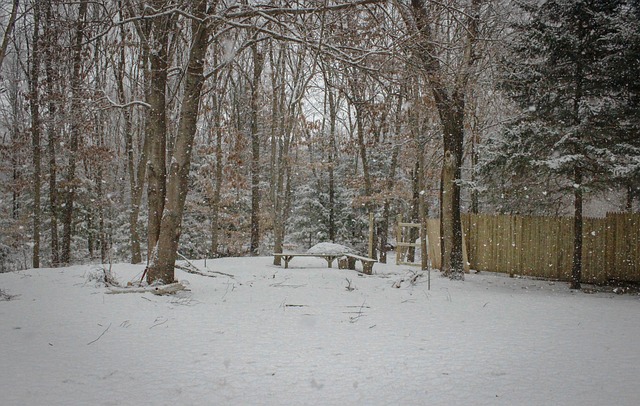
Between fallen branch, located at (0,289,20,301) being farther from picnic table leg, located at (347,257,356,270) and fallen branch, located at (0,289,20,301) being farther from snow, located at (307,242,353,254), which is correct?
picnic table leg, located at (347,257,356,270)

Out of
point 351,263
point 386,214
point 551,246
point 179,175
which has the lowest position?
point 351,263

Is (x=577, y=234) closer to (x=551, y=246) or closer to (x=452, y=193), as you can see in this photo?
(x=551, y=246)

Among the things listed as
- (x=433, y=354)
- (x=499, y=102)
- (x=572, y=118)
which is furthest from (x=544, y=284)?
(x=433, y=354)

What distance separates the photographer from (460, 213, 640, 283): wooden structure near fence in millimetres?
10023

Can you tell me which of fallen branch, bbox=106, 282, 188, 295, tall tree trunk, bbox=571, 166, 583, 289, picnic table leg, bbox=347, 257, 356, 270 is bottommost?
picnic table leg, bbox=347, 257, 356, 270

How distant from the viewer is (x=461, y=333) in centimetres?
504

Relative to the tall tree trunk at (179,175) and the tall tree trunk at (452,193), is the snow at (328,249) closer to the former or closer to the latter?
the tall tree trunk at (452,193)

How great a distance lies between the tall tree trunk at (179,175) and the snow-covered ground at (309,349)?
677 mm

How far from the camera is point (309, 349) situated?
4316mm

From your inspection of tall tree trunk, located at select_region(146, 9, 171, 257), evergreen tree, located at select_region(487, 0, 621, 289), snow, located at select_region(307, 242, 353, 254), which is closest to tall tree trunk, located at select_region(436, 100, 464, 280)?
evergreen tree, located at select_region(487, 0, 621, 289)

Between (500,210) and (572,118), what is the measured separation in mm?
6864

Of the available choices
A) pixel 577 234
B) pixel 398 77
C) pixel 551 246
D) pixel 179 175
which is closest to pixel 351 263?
pixel 551 246

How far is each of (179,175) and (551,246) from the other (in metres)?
9.59

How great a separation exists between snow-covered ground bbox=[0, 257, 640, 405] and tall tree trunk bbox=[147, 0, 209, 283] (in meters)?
0.68
